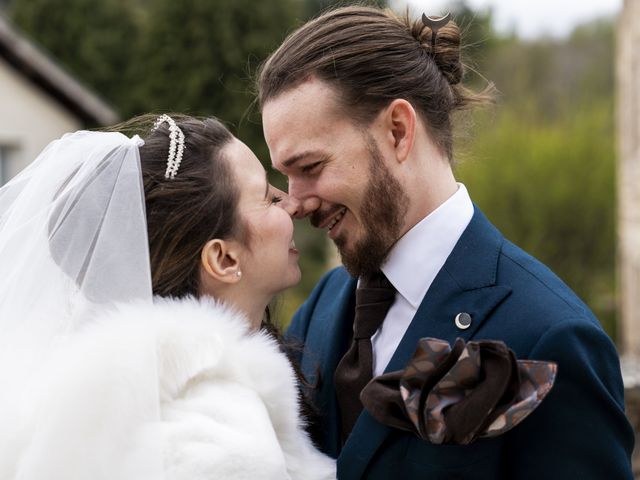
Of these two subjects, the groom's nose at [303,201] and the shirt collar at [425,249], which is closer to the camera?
the shirt collar at [425,249]

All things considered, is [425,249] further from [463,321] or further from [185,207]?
[185,207]

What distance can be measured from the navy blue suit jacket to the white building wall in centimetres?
1281

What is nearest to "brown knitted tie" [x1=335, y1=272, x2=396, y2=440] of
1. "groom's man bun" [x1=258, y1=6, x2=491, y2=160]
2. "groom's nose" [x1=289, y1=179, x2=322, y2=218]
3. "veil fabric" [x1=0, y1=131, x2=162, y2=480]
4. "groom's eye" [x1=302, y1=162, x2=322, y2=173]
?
"groom's nose" [x1=289, y1=179, x2=322, y2=218]

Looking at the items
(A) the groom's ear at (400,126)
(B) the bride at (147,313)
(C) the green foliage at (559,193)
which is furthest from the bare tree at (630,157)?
(B) the bride at (147,313)

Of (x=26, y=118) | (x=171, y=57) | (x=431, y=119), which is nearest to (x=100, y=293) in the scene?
(x=431, y=119)

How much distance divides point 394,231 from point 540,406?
0.79 meters

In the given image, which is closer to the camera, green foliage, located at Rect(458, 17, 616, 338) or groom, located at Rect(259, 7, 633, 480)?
groom, located at Rect(259, 7, 633, 480)

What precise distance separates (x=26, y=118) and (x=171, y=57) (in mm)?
4062

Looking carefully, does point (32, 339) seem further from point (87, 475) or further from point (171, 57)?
point (171, 57)

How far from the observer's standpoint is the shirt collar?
2.93 metres

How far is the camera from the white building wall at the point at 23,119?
1455 cm

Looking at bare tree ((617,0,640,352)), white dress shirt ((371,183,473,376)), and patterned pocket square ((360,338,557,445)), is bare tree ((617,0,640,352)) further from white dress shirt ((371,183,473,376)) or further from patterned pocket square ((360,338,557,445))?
patterned pocket square ((360,338,557,445))

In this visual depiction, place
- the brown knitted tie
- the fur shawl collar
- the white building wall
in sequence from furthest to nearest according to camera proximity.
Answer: the white building wall, the brown knitted tie, the fur shawl collar

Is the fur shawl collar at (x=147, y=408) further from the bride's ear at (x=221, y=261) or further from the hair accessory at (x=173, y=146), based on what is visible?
the hair accessory at (x=173, y=146)
